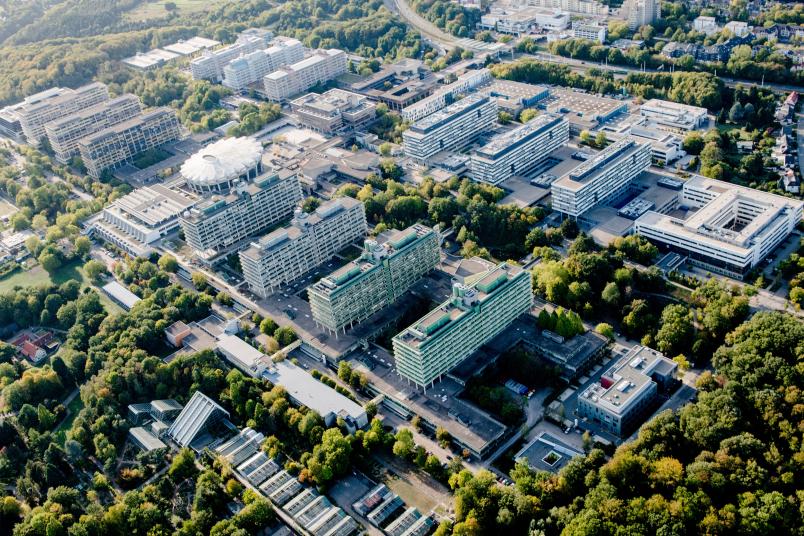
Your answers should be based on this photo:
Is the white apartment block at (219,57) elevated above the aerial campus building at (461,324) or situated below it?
above

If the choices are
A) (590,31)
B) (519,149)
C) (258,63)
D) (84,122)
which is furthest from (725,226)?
(84,122)

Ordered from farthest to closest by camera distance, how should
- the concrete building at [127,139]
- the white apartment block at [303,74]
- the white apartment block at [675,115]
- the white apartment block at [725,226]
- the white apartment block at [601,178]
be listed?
the white apartment block at [303,74], the concrete building at [127,139], the white apartment block at [675,115], the white apartment block at [601,178], the white apartment block at [725,226]

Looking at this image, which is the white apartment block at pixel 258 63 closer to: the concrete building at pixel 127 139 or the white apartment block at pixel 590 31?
the concrete building at pixel 127 139

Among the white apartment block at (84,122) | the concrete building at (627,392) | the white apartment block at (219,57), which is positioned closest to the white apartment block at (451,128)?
the concrete building at (627,392)

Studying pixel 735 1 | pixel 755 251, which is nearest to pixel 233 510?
pixel 755 251

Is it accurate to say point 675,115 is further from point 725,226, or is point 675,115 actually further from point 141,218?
point 141,218
